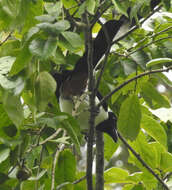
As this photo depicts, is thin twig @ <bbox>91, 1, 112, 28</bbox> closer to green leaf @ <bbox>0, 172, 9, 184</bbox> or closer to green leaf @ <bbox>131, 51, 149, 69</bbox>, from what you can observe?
green leaf @ <bbox>131, 51, 149, 69</bbox>

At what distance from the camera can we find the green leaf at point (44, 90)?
110 cm

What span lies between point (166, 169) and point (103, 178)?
1.03 ft

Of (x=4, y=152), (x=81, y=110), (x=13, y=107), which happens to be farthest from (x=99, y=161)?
(x=13, y=107)

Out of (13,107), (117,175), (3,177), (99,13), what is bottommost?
(117,175)

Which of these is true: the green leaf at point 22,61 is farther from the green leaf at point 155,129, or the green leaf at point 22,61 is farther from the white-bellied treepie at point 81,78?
the green leaf at point 155,129

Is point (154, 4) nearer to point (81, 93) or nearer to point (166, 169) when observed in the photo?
point (81, 93)

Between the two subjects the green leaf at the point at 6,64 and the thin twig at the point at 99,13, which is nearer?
the green leaf at the point at 6,64

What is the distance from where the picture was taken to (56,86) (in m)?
1.22

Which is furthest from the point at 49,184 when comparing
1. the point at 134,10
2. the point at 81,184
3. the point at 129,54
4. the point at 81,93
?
the point at 134,10

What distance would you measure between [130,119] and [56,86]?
550 mm

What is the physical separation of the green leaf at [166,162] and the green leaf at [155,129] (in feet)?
0.26

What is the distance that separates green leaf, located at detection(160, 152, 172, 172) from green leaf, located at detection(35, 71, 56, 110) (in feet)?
3.40

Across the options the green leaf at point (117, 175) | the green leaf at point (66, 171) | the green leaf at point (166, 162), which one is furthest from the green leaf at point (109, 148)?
the green leaf at point (66, 171)

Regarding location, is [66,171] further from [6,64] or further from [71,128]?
[6,64]
